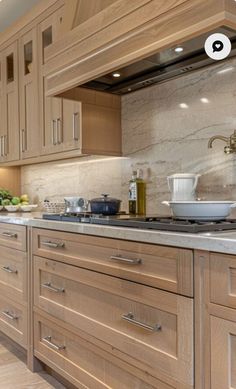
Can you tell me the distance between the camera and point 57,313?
197cm

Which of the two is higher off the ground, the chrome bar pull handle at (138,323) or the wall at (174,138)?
the wall at (174,138)

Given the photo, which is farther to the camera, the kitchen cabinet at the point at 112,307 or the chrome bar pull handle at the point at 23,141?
the chrome bar pull handle at the point at 23,141

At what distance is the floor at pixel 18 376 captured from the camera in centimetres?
205

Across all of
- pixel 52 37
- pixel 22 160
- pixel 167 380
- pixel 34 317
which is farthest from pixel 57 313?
pixel 52 37

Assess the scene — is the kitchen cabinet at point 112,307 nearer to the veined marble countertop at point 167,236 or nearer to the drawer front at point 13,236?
the veined marble countertop at point 167,236

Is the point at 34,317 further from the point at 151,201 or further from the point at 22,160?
the point at 22,160

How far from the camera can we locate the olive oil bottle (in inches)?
93.5

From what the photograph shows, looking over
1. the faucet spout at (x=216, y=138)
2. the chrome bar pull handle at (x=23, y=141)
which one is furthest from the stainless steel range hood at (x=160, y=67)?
the chrome bar pull handle at (x=23, y=141)

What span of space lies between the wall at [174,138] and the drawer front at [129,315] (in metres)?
0.74

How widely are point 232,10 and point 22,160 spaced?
7.61 feet

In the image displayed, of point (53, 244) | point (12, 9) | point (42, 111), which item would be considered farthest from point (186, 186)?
point (12, 9)

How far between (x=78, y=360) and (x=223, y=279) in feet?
3.20

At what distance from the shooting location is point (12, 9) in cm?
332

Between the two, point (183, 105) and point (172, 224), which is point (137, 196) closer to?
point (183, 105)
